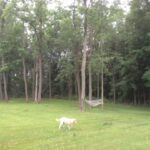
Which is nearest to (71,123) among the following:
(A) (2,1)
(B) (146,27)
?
(B) (146,27)

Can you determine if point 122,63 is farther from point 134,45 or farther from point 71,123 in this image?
point 71,123

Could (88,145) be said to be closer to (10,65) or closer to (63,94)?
(10,65)

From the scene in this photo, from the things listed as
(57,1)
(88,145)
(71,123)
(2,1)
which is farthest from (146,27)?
(88,145)

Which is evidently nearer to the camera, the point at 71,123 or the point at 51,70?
the point at 71,123

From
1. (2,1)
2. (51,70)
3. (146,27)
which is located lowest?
(51,70)

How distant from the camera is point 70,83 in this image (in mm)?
56812

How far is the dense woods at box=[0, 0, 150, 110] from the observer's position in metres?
35.0

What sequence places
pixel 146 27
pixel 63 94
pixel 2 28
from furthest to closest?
1. pixel 63 94
2. pixel 2 28
3. pixel 146 27

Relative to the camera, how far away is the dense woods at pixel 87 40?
35.0 meters

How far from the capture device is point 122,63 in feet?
143

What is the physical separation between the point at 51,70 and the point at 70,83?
464 centimetres

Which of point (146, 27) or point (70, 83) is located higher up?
point (146, 27)

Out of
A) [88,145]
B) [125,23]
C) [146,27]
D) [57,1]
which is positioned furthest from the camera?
[125,23]

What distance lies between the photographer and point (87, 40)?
120ft
